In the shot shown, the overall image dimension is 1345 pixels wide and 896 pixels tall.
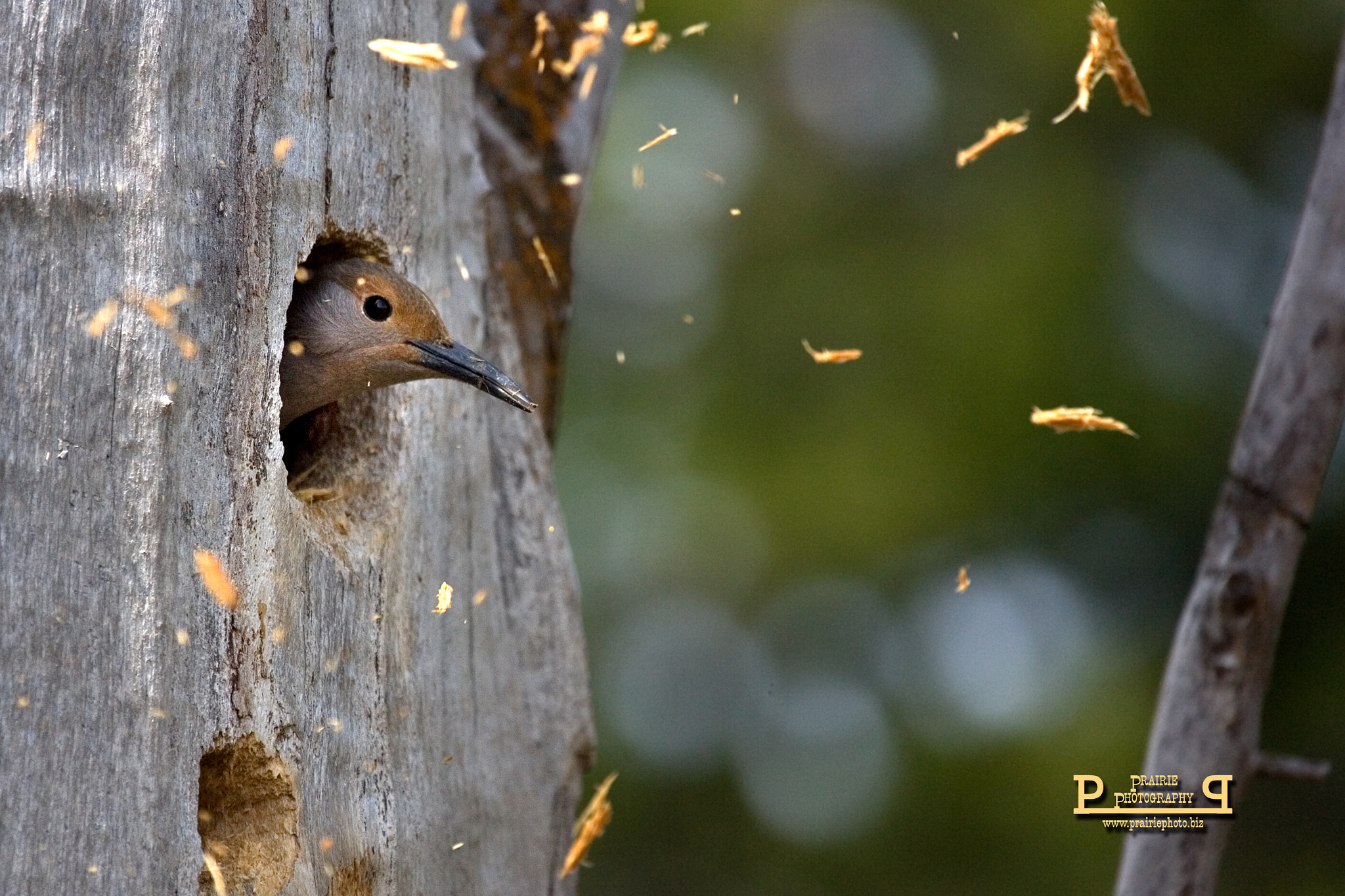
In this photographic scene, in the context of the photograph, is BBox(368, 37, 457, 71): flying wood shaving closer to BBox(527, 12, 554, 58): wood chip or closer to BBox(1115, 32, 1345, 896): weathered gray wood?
BBox(527, 12, 554, 58): wood chip

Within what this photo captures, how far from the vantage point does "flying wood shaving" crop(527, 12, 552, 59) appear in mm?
4301

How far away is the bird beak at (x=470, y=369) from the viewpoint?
3.48m

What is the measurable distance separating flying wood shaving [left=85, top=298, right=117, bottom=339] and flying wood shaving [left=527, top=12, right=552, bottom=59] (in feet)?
6.71

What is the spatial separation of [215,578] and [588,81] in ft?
8.00

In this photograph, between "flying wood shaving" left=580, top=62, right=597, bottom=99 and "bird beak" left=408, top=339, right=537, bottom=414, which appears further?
"flying wood shaving" left=580, top=62, right=597, bottom=99

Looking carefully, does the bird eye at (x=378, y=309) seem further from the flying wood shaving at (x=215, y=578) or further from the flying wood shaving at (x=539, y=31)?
the flying wood shaving at (x=539, y=31)

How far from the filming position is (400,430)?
3525mm

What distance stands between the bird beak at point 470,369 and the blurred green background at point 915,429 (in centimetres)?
418

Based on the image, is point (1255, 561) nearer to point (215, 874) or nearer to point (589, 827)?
point (589, 827)

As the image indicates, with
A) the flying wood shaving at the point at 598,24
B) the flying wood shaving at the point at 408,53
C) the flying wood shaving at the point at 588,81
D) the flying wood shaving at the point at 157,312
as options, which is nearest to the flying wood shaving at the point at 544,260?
the flying wood shaving at the point at 588,81

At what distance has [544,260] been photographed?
4367mm

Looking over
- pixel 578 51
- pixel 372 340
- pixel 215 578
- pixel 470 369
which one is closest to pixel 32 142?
pixel 215 578

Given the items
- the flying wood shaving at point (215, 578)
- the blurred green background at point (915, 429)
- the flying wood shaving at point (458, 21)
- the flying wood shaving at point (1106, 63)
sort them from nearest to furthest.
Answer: the flying wood shaving at point (215, 578), the flying wood shaving at point (1106, 63), the flying wood shaving at point (458, 21), the blurred green background at point (915, 429)

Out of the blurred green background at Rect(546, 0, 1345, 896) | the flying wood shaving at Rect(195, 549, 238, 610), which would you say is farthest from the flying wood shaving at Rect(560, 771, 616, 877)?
the blurred green background at Rect(546, 0, 1345, 896)
